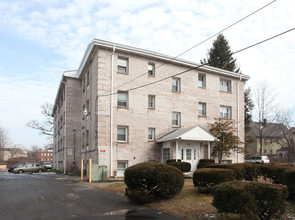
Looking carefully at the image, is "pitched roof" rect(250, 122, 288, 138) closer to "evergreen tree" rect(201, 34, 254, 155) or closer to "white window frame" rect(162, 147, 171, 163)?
"evergreen tree" rect(201, 34, 254, 155)

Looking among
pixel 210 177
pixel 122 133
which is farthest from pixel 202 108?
pixel 210 177

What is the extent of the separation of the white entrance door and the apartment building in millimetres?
41

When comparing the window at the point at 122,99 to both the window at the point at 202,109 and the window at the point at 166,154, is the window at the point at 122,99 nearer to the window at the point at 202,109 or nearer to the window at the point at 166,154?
the window at the point at 166,154

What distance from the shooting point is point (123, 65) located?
21.5 metres

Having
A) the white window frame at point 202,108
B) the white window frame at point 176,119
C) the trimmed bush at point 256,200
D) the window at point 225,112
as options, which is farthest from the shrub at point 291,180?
the window at point 225,112

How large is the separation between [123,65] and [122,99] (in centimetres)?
283

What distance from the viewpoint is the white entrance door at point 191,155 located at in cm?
2166

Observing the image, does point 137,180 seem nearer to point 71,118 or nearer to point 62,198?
point 62,198

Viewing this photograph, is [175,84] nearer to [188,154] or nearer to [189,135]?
[189,135]

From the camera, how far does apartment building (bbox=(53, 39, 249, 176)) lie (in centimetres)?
2003

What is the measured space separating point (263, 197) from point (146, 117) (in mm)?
16122

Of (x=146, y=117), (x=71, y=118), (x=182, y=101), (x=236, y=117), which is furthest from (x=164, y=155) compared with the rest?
(x=71, y=118)

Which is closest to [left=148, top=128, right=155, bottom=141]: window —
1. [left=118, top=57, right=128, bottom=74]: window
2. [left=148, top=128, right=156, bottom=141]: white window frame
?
[left=148, top=128, right=156, bottom=141]: white window frame

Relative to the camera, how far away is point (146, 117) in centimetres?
2178
